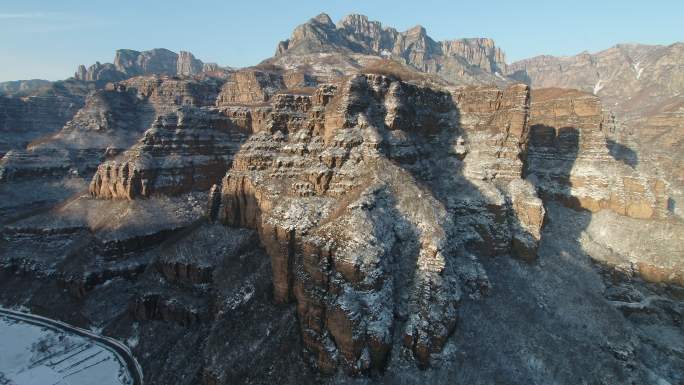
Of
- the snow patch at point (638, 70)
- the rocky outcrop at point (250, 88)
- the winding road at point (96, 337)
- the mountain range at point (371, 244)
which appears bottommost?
the winding road at point (96, 337)

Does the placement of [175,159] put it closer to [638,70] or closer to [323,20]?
[323,20]

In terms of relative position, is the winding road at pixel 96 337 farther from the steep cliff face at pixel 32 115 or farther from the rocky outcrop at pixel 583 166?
the steep cliff face at pixel 32 115

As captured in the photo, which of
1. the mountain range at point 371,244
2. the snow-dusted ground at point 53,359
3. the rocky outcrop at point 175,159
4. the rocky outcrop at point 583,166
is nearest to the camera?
the mountain range at point 371,244

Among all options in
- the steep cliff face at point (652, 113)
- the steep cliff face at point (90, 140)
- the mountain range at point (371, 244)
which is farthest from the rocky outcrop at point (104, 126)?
the steep cliff face at point (652, 113)

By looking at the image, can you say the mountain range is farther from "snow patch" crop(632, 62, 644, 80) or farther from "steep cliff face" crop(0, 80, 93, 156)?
"snow patch" crop(632, 62, 644, 80)

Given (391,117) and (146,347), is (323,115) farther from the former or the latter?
(146,347)

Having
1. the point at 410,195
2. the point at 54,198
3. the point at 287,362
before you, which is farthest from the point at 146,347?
the point at 54,198
